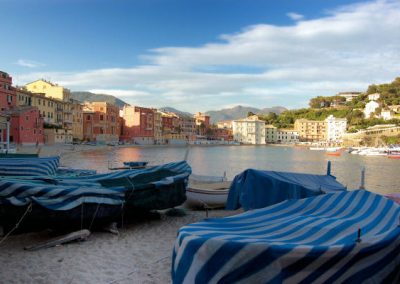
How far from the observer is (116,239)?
33.3 ft

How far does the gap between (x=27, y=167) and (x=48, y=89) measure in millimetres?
76920

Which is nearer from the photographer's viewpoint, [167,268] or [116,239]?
[167,268]

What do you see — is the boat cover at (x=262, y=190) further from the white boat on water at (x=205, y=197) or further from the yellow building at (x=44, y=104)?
the yellow building at (x=44, y=104)

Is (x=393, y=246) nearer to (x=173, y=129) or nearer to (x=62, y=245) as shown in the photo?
(x=62, y=245)

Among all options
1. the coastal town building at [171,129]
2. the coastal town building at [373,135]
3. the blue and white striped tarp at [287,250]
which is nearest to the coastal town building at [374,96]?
the coastal town building at [373,135]

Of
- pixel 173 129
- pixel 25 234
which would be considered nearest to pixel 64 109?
pixel 173 129

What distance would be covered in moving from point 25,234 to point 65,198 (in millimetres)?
1738

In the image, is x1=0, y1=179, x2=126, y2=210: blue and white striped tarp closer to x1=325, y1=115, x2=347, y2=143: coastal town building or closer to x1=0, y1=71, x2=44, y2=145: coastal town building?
x1=0, y1=71, x2=44, y2=145: coastal town building

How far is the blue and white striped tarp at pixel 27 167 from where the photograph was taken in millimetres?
13570

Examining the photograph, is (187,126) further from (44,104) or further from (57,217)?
(57,217)

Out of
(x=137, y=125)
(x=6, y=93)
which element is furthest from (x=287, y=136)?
(x=6, y=93)

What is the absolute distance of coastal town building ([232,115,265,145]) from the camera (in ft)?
564

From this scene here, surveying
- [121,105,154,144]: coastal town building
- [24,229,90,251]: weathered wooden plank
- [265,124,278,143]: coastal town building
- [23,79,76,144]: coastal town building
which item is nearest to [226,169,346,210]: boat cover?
[24,229,90,251]: weathered wooden plank

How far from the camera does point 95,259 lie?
28.1ft
